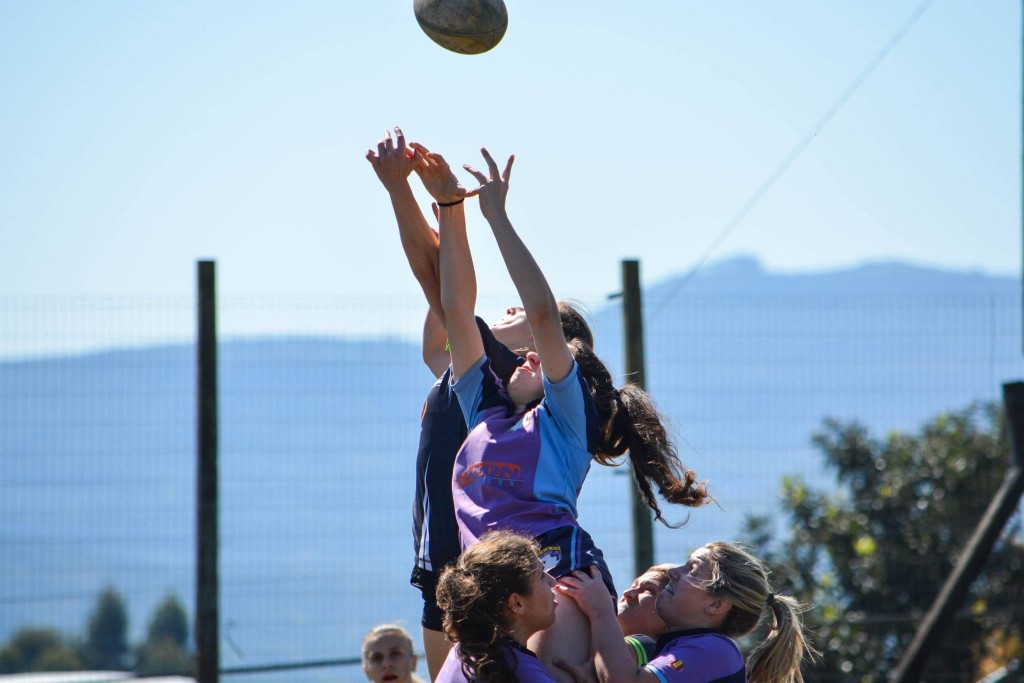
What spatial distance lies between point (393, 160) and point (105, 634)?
4.81 meters

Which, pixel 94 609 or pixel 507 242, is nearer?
pixel 507 242

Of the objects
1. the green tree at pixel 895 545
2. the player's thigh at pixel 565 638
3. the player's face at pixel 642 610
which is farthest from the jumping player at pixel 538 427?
the green tree at pixel 895 545

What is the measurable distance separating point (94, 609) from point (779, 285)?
1901cm

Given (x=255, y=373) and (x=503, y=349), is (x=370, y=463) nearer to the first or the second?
(x=255, y=373)

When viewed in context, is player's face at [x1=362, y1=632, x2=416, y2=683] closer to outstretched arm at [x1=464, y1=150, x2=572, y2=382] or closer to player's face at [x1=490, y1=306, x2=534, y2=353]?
player's face at [x1=490, y1=306, x2=534, y2=353]

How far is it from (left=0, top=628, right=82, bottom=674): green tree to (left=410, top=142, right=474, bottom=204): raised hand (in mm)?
4259

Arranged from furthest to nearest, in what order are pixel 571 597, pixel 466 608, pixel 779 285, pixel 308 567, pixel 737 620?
pixel 779 285 < pixel 308 567 < pixel 737 620 < pixel 571 597 < pixel 466 608

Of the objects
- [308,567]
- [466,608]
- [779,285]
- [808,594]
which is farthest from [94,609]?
[779,285]

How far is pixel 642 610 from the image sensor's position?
311 centimetres

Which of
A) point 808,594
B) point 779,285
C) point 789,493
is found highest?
point 779,285

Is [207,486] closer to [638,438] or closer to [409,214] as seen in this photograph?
[409,214]

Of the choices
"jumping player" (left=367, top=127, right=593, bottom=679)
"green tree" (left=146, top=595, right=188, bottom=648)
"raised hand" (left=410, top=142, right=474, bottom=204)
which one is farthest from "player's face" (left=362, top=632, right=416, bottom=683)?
"green tree" (left=146, top=595, right=188, bottom=648)

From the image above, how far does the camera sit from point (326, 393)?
6.04 m

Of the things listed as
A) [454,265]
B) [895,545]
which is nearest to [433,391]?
[454,265]
